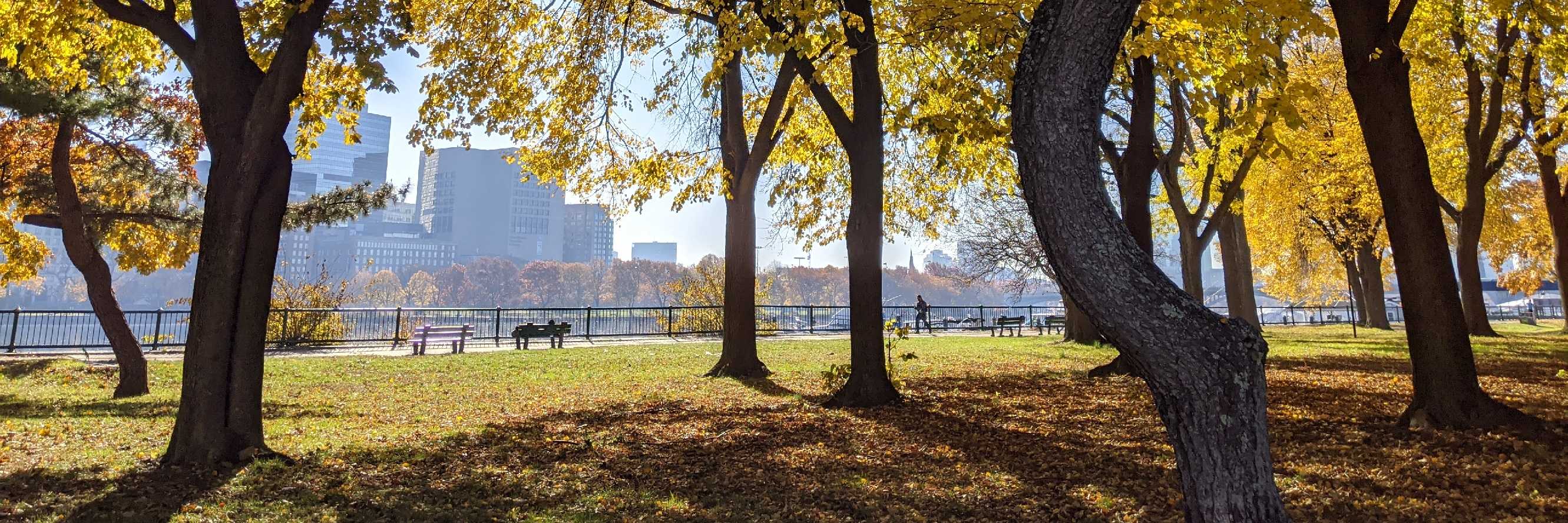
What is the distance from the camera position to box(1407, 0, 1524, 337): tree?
9977 mm

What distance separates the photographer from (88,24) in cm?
740

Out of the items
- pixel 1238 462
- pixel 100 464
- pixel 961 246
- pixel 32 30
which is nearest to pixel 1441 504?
pixel 1238 462

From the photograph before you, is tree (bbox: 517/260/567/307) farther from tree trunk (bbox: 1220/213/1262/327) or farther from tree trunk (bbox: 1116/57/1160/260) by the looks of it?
tree trunk (bbox: 1116/57/1160/260)

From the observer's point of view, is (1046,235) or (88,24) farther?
(88,24)

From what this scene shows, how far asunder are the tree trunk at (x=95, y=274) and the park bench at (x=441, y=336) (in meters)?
6.68

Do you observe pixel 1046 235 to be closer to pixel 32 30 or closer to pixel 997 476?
pixel 997 476

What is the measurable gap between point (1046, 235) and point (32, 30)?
30.0ft

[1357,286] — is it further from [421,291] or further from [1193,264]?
[421,291]

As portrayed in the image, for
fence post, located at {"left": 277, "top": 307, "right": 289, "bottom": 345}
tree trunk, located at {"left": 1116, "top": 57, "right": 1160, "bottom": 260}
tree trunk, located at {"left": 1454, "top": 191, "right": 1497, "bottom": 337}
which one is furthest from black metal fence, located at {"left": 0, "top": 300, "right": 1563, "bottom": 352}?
tree trunk, located at {"left": 1116, "top": 57, "right": 1160, "bottom": 260}

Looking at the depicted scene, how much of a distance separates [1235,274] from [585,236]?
158726 millimetres

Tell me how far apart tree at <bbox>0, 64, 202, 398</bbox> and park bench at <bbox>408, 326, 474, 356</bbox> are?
467 cm

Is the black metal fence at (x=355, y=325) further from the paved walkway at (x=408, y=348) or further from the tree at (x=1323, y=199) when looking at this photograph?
the tree at (x=1323, y=199)

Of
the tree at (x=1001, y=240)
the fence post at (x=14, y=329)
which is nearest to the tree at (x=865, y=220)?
the tree at (x=1001, y=240)

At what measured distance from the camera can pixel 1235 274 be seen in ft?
56.8
